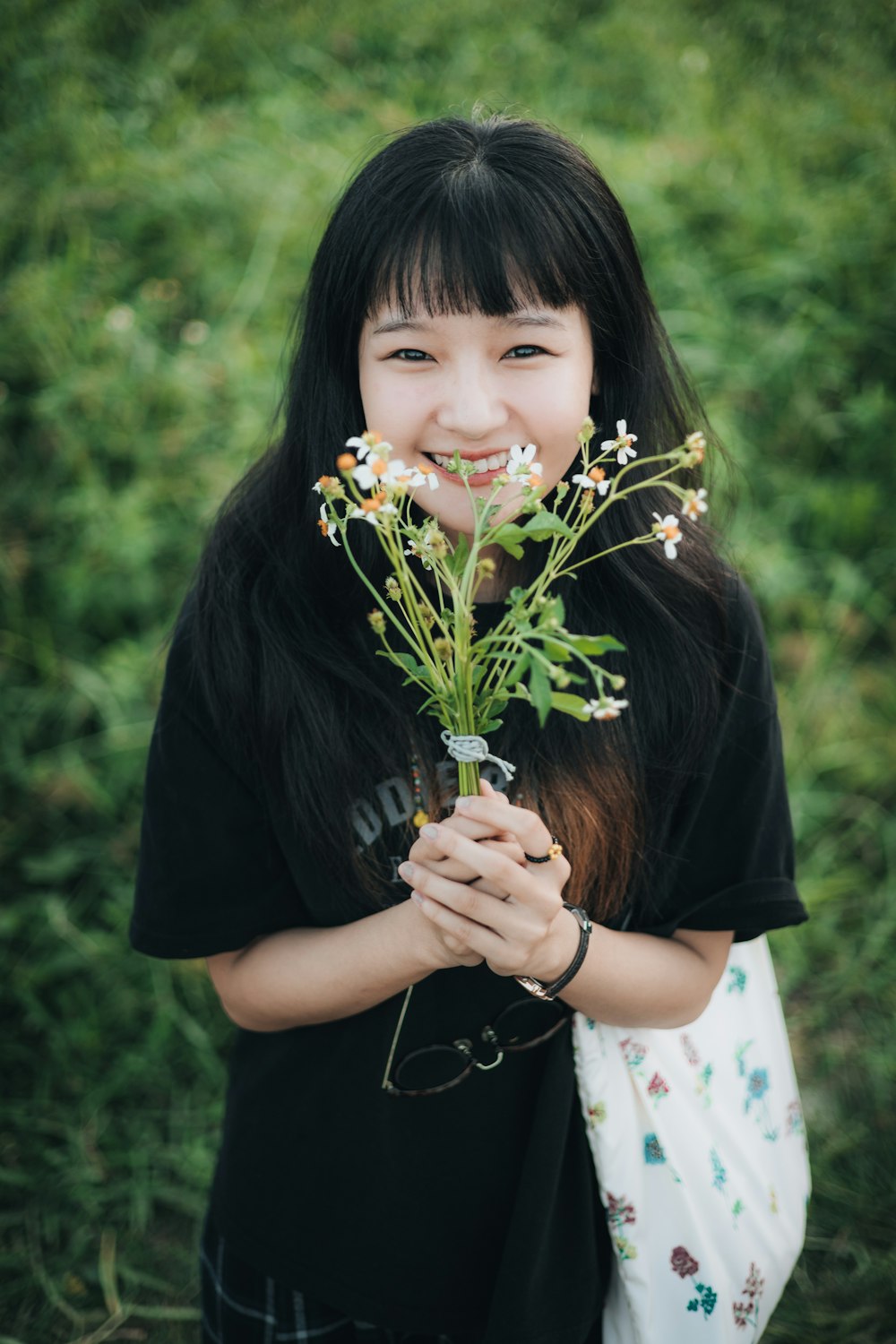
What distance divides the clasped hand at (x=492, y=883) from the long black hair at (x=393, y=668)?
0.77 feet

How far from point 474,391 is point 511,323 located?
103mm

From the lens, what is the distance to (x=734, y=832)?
5.00ft

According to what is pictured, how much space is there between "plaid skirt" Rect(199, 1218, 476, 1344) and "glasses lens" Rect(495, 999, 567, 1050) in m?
0.46

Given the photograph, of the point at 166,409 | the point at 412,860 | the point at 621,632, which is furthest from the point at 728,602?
the point at 166,409

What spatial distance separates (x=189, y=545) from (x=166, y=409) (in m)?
0.51

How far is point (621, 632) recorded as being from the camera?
4.99ft

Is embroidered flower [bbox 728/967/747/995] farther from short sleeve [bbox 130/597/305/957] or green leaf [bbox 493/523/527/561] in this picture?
green leaf [bbox 493/523/527/561]

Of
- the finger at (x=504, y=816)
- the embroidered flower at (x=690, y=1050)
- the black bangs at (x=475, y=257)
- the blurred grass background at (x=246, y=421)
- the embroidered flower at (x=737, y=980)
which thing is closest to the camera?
the finger at (x=504, y=816)

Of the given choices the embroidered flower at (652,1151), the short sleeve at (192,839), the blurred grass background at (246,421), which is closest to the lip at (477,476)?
the short sleeve at (192,839)

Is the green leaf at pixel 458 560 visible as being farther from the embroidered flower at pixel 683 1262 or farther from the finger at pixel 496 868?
the embroidered flower at pixel 683 1262

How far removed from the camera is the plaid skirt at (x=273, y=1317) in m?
1.59

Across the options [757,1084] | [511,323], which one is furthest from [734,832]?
[511,323]

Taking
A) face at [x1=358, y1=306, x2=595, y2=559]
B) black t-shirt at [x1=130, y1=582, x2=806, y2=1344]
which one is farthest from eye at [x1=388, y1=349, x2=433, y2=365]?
black t-shirt at [x1=130, y1=582, x2=806, y2=1344]

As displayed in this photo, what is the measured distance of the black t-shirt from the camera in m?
1.50
